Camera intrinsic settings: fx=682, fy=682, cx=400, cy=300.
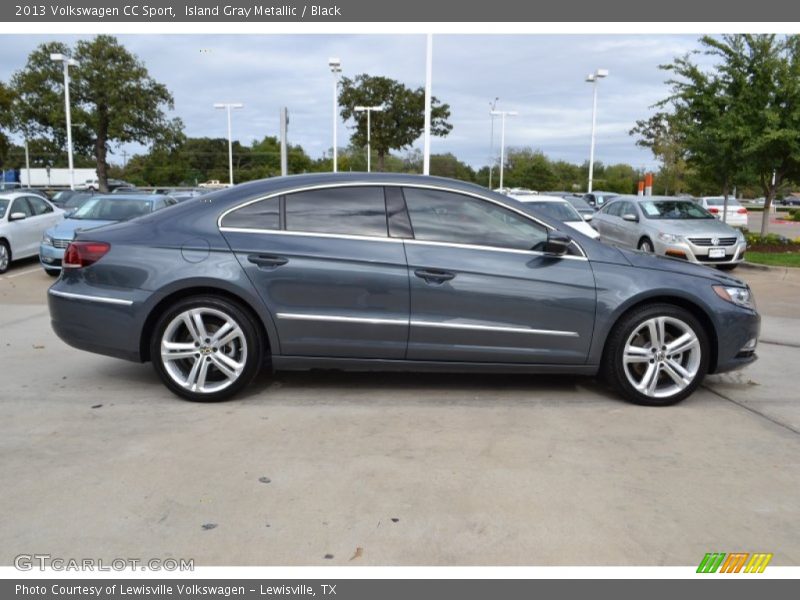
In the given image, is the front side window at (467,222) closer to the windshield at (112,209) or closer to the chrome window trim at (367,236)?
the chrome window trim at (367,236)

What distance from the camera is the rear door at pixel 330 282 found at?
481cm

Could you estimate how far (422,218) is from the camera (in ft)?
16.3

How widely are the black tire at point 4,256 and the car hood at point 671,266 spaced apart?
466 inches

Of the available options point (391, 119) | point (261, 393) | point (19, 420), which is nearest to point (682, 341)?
point (261, 393)

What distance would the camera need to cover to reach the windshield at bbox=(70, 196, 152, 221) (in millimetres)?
12766

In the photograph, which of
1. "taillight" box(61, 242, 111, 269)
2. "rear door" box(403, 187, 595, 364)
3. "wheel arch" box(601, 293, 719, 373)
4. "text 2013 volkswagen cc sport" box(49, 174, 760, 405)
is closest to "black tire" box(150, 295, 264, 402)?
"text 2013 volkswagen cc sport" box(49, 174, 760, 405)

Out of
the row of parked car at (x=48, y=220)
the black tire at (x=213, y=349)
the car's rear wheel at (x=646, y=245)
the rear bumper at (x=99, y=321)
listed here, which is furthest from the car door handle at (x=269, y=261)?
the car's rear wheel at (x=646, y=245)

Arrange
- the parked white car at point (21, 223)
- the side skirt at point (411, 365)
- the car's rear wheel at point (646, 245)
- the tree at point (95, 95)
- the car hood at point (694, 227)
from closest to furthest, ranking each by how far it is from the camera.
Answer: the side skirt at point (411, 365) < the parked white car at point (21, 223) < the car hood at point (694, 227) < the car's rear wheel at point (646, 245) < the tree at point (95, 95)

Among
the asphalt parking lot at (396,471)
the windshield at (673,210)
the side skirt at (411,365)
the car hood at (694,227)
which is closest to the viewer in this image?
the asphalt parking lot at (396,471)

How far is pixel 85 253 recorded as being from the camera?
4.99 m

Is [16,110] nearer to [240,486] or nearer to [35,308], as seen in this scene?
[35,308]

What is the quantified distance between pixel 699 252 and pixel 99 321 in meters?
11.3

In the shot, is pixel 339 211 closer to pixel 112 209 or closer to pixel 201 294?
pixel 201 294

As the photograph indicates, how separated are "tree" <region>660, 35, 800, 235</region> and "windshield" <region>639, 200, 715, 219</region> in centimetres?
A: 170
